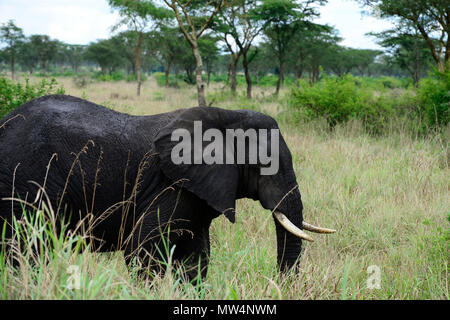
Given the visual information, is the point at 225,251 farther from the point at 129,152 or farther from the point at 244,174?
the point at 129,152

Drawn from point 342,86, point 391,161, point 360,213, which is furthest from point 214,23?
point 360,213

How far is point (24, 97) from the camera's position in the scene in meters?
5.93

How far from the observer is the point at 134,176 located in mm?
2719

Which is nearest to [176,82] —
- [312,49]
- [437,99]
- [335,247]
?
[312,49]

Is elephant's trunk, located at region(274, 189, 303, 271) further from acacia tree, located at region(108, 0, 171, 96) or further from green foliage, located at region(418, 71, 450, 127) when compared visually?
acacia tree, located at region(108, 0, 171, 96)

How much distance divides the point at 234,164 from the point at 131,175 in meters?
0.72

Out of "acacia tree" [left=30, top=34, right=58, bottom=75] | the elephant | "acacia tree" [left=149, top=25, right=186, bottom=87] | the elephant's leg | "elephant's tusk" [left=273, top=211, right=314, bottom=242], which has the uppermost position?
"acacia tree" [left=30, top=34, right=58, bottom=75]

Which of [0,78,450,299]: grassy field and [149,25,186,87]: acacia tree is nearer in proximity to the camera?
[0,78,450,299]: grassy field

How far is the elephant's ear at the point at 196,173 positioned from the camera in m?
2.59

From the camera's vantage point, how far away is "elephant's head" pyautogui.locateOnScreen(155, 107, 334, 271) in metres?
2.60
